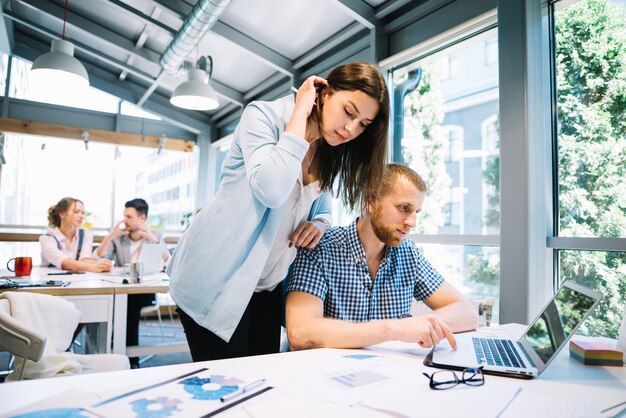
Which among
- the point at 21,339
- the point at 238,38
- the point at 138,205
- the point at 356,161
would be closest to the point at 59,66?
the point at 138,205

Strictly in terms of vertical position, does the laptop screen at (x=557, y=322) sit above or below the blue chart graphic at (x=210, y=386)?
above

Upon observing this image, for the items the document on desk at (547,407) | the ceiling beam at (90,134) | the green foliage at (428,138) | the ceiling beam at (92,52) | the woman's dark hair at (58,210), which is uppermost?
the ceiling beam at (92,52)

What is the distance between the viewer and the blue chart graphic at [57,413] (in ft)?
2.23

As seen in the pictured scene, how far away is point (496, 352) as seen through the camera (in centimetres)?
118

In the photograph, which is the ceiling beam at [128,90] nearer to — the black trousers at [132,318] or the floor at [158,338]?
the floor at [158,338]

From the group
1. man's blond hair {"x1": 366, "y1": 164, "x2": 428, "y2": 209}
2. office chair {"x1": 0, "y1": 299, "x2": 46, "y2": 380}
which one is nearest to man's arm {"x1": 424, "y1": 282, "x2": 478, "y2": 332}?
man's blond hair {"x1": 366, "y1": 164, "x2": 428, "y2": 209}

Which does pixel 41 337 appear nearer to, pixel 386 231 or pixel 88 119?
pixel 386 231

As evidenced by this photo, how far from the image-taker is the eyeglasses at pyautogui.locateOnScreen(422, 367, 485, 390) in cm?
90

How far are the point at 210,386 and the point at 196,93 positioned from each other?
3.11 meters

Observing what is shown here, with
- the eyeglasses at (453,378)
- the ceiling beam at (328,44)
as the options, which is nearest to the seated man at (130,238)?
the ceiling beam at (328,44)

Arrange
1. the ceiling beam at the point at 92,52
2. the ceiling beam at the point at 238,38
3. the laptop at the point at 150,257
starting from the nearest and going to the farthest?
the laptop at the point at 150,257
the ceiling beam at the point at 238,38
the ceiling beam at the point at 92,52

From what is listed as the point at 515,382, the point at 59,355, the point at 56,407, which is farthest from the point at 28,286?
the point at 515,382

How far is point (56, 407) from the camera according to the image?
0.72 m

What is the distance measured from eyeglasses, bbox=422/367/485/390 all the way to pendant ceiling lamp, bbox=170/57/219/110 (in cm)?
316
